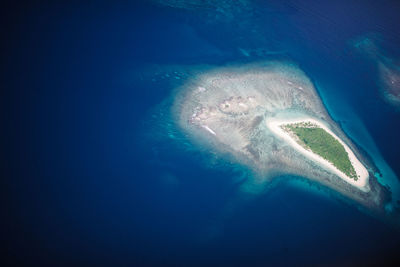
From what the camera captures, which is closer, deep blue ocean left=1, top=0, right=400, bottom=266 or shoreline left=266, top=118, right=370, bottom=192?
deep blue ocean left=1, top=0, right=400, bottom=266

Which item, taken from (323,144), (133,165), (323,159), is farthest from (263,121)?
(133,165)

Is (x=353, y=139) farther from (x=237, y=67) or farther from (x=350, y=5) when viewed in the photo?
(x=350, y=5)

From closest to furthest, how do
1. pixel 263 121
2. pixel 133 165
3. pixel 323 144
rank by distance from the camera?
pixel 133 165 < pixel 323 144 < pixel 263 121

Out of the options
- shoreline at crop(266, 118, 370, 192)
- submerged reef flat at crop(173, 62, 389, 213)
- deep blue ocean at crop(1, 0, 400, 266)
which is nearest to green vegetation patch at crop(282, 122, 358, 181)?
shoreline at crop(266, 118, 370, 192)

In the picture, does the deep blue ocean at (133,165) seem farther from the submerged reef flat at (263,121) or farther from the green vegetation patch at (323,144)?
the green vegetation patch at (323,144)

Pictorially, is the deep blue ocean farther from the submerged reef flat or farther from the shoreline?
the shoreline

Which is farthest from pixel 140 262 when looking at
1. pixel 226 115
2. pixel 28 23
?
pixel 28 23

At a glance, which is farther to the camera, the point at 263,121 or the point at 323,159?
the point at 263,121

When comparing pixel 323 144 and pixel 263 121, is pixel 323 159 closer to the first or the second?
pixel 323 144
